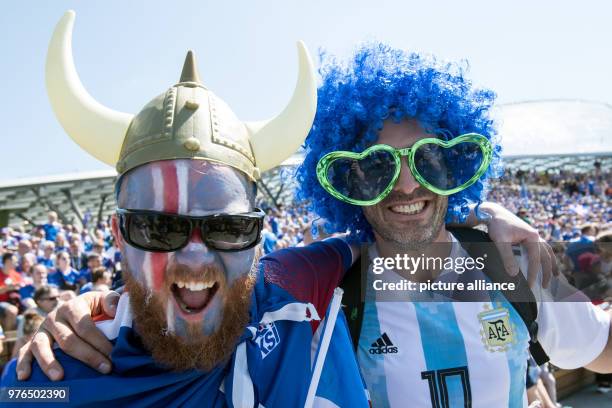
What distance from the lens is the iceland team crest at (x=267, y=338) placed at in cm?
155

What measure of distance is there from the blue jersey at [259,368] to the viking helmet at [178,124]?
1.39 ft

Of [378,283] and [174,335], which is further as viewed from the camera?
[378,283]

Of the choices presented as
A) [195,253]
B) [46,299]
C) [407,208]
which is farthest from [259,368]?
[46,299]

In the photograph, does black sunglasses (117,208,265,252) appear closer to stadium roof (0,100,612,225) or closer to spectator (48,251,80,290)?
stadium roof (0,100,612,225)

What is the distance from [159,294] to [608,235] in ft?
9.62

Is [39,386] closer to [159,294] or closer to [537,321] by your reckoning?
[159,294]

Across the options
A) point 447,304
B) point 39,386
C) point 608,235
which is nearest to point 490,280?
point 447,304

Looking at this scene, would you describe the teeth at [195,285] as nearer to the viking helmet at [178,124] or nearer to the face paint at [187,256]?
the face paint at [187,256]

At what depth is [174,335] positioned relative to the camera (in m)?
1.46

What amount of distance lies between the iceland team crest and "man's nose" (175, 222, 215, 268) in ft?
0.97

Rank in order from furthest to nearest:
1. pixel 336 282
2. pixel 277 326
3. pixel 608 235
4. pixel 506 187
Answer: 1. pixel 506 187
2. pixel 608 235
3. pixel 336 282
4. pixel 277 326

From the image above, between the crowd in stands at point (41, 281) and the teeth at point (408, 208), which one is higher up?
the teeth at point (408, 208)

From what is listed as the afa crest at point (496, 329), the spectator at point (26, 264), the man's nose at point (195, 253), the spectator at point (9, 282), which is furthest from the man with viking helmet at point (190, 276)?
the spectator at point (26, 264)

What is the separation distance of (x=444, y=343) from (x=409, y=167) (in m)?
0.65
